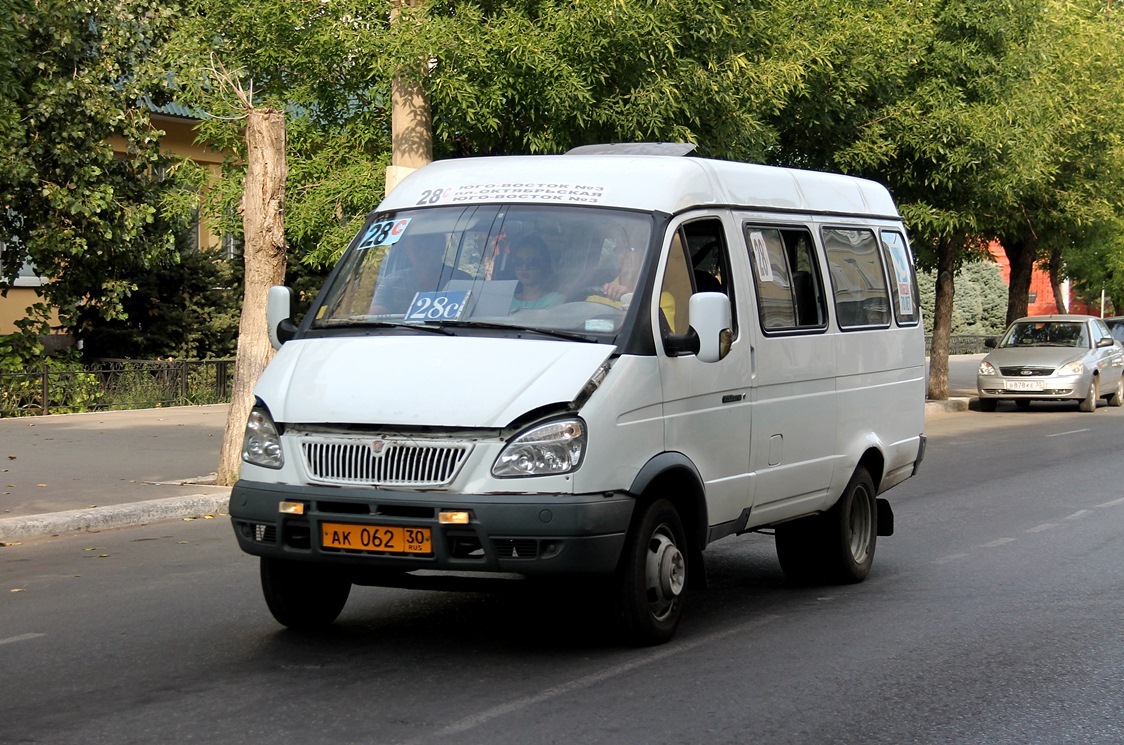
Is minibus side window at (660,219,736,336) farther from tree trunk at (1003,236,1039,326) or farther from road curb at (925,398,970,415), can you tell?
tree trunk at (1003,236,1039,326)

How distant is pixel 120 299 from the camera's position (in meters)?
24.5

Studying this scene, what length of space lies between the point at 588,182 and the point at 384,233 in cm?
107

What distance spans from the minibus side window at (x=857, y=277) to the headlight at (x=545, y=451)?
9.88 feet

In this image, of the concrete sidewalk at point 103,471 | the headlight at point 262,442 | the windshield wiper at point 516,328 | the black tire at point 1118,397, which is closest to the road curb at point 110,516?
the concrete sidewalk at point 103,471

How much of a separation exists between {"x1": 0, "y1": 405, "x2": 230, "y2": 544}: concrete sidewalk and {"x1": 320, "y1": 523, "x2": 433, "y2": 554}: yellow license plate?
208 inches

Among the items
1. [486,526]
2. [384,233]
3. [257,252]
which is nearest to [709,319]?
[486,526]

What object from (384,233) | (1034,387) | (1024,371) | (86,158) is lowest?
(1034,387)

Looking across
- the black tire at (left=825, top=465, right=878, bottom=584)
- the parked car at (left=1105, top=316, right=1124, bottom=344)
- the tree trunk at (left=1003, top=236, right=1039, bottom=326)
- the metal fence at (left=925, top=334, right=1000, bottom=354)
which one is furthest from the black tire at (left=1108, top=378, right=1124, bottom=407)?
the metal fence at (left=925, top=334, right=1000, bottom=354)

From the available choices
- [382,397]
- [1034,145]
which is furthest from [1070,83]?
[382,397]

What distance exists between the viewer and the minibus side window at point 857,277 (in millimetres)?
9250

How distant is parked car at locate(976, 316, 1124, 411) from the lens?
2700cm

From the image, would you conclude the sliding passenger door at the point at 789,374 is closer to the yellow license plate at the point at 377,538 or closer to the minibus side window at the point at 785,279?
the minibus side window at the point at 785,279

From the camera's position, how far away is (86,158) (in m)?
21.8

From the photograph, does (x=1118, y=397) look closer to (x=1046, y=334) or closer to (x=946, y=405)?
(x=1046, y=334)
